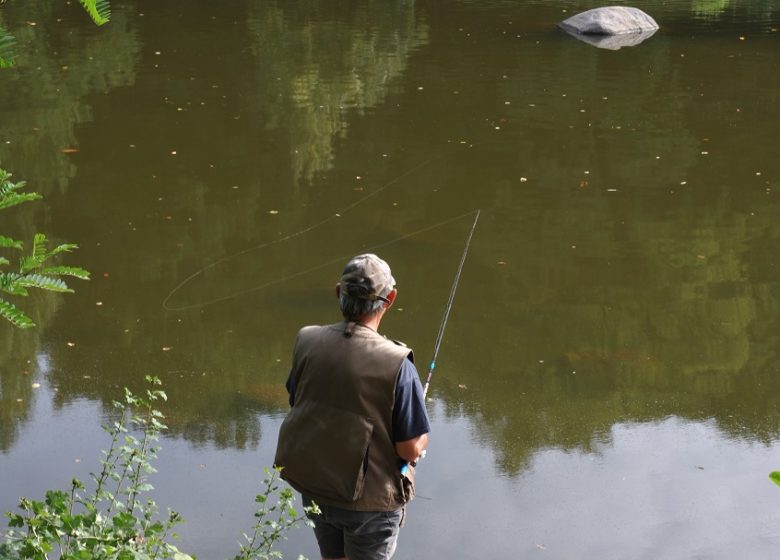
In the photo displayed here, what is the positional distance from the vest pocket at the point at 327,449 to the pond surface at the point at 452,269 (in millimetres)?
1606

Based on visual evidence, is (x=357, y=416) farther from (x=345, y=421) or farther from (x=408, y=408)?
(x=408, y=408)

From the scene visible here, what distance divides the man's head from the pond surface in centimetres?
196

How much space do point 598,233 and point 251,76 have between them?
6.74 metres

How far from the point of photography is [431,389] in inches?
265

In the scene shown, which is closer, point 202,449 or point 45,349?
point 202,449

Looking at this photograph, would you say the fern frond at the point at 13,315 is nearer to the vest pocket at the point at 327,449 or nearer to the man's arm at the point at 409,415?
the vest pocket at the point at 327,449

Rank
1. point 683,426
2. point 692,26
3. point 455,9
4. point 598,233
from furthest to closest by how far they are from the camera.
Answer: point 455,9
point 692,26
point 598,233
point 683,426

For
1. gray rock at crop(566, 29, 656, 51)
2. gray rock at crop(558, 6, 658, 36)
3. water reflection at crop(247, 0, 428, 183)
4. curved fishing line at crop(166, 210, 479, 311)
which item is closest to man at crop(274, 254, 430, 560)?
curved fishing line at crop(166, 210, 479, 311)

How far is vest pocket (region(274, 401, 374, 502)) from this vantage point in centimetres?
346

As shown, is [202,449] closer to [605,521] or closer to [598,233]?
[605,521]

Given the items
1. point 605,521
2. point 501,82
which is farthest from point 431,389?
point 501,82

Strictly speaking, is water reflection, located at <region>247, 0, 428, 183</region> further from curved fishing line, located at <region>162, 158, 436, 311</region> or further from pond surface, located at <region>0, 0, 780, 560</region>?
curved fishing line, located at <region>162, 158, 436, 311</region>

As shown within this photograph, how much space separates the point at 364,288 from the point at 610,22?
50.2 ft

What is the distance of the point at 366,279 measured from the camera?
345 centimetres
